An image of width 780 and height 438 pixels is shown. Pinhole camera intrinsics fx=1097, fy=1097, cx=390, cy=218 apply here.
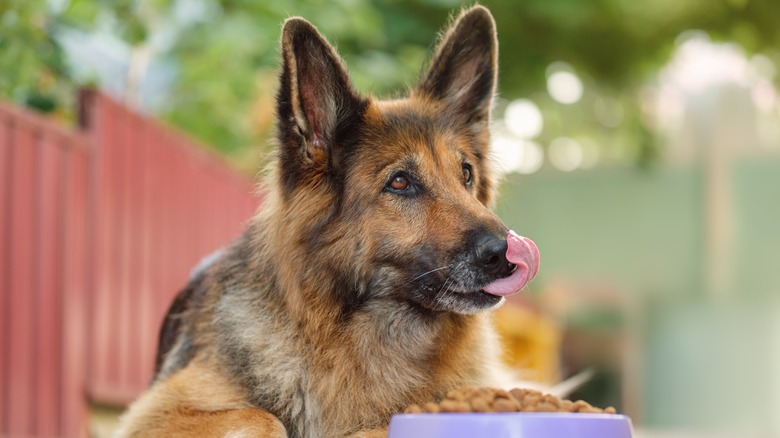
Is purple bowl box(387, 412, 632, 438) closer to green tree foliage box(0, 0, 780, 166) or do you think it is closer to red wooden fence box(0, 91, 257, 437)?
green tree foliage box(0, 0, 780, 166)

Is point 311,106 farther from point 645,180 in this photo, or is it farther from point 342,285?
point 645,180

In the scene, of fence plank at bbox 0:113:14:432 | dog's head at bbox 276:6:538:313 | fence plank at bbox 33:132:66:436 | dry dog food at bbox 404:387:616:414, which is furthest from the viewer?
fence plank at bbox 33:132:66:436

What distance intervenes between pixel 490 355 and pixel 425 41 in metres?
11.0

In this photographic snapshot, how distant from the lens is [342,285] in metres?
3.16

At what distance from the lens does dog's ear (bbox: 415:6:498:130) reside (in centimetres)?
363

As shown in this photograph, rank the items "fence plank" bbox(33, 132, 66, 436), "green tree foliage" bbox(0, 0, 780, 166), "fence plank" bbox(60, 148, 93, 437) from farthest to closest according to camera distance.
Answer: "green tree foliage" bbox(0, 0, 780, 166) → "fence plank" bbox(60, 148, 93, 437) → "fence plank" bbox(33, 132, 66, 436)

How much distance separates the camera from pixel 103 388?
6.60 m

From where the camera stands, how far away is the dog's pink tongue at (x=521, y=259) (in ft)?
9.47

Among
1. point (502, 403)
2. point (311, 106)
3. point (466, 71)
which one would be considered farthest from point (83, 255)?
point (502, 403)

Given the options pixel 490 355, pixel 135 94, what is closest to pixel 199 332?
pixel 490 355

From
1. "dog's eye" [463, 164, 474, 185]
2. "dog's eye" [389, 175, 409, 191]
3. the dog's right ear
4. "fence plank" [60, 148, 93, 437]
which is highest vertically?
the dog's right ear

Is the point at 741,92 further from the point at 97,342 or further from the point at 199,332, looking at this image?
the point at 199,332

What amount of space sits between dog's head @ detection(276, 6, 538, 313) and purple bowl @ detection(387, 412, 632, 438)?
71 cm

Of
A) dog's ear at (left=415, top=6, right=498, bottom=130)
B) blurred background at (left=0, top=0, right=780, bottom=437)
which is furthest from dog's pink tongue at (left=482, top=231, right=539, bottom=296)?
blurred background at (left=0, top=0, right=780, bottom=437)
